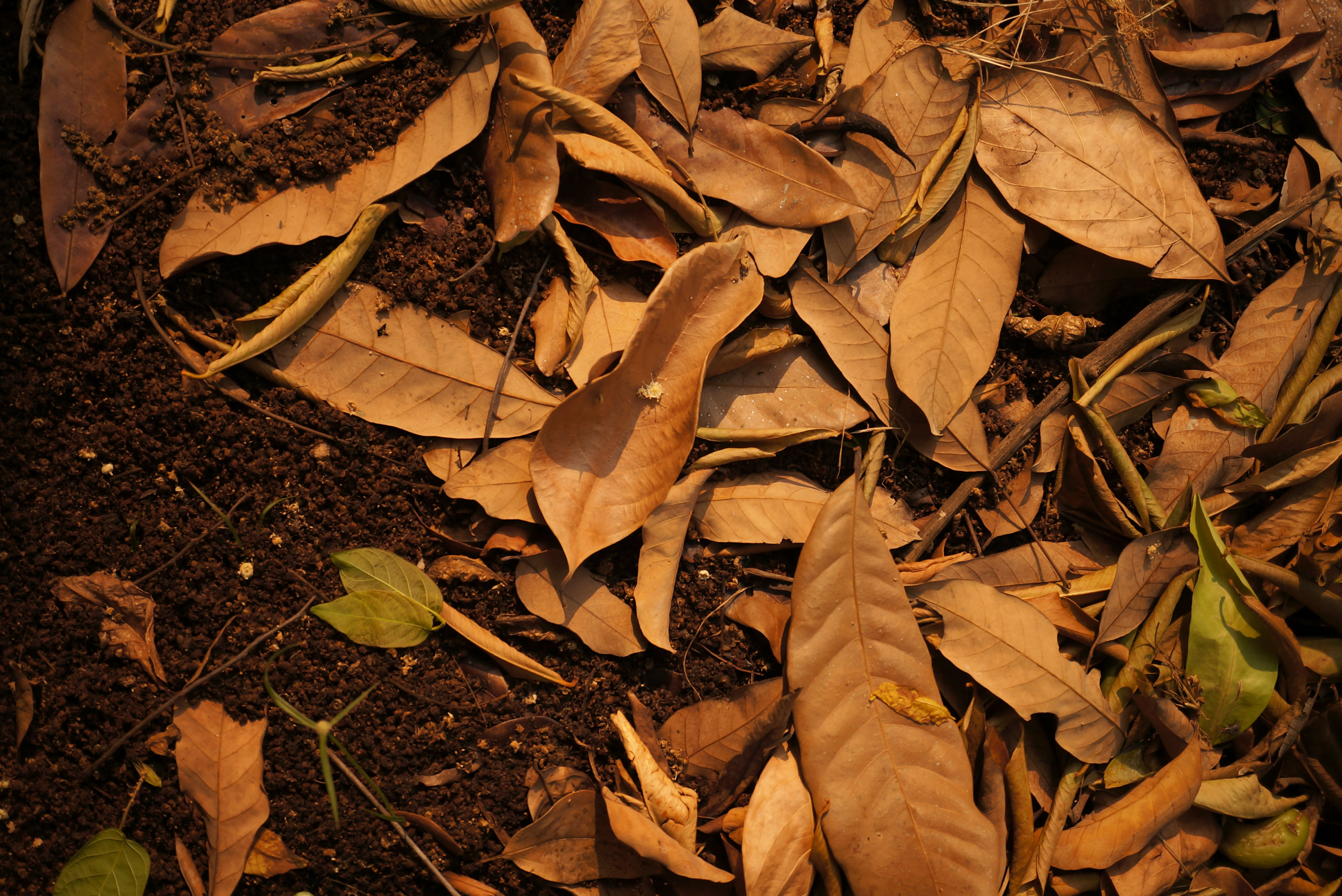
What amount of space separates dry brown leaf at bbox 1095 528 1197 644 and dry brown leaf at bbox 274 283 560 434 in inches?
58.0

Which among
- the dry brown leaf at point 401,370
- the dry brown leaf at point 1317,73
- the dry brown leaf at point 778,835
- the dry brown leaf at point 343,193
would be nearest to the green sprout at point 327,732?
the dry brown leaf at point 401,370

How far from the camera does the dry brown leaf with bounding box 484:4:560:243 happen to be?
162 cm

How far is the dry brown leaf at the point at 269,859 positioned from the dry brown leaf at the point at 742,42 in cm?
204

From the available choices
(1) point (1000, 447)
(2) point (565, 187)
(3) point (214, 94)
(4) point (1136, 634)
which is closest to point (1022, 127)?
(1) point (1000, 447)

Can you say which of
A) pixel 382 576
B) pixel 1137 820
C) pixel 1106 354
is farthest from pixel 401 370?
pixel 1137 820

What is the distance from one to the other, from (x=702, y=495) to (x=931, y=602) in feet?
1.96

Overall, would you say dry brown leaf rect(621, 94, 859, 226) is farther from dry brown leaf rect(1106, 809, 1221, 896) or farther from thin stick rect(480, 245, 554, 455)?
dry brown leaf rect(1106, 809, 1221, 896)

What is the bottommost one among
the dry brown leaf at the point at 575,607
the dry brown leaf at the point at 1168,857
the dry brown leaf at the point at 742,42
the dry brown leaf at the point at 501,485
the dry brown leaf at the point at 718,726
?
the dry brown leaf at the point at 1168,857

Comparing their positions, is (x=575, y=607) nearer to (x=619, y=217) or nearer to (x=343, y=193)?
(x=619, y=217)

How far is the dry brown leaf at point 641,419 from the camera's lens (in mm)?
1616

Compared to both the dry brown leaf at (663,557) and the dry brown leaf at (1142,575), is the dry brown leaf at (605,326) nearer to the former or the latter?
the dry brown leaf at (663,557)

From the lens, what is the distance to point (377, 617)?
63.2 inches

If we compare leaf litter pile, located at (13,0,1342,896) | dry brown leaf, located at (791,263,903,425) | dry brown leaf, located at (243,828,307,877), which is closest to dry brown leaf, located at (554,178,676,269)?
leaf litter pile, located at (13,0,1342,896)

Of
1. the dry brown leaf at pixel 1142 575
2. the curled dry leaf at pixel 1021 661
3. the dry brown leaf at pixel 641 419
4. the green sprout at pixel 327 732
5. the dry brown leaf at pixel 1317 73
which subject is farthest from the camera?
the dry brown leaf at pixel 1317 73
